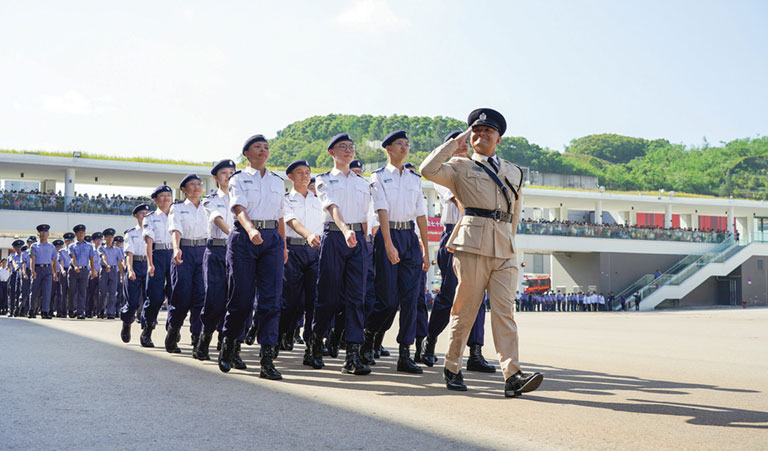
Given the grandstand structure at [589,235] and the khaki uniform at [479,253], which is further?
the grandstand structure at [589,235]

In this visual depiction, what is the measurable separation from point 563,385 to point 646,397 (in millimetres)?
814

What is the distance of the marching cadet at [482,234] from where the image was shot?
5625 millimetres

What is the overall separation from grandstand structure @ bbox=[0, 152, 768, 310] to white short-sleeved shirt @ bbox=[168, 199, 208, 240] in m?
32.2

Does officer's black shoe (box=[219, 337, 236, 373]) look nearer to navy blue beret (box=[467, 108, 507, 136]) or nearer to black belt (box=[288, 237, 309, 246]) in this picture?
black belt (box=[288, 237, 309, 246])

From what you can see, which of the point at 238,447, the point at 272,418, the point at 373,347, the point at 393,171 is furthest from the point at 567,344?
the point at 238,447

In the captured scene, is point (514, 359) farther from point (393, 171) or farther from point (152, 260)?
point (152, 260)

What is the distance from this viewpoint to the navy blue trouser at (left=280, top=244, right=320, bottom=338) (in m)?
8.61

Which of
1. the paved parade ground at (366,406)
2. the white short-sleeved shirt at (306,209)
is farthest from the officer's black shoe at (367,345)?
the white short-sleeved shirt at (306,209)

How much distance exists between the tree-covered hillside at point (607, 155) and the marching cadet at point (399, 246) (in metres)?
87.8

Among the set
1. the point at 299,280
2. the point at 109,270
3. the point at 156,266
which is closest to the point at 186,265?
the point at 156,266

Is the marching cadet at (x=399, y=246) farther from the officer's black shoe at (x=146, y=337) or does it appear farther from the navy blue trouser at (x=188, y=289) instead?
the officer's black shoe at (x=146, y=337)

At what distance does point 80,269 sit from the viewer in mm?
18703

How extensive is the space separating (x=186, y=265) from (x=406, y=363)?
132 inches

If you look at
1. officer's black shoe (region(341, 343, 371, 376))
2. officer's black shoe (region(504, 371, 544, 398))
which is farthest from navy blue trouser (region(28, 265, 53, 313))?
officer's black shoe (region(504, 371, 544, 398))
